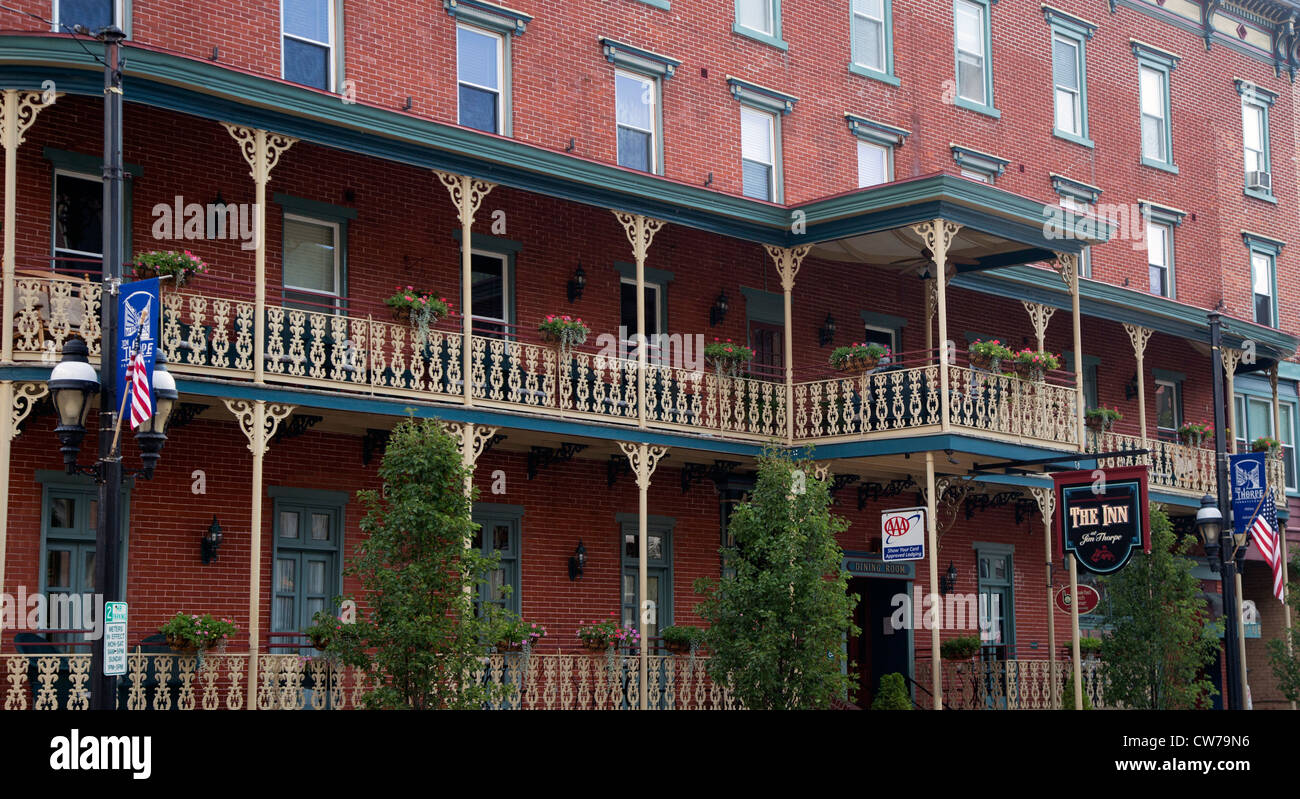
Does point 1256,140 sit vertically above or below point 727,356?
above

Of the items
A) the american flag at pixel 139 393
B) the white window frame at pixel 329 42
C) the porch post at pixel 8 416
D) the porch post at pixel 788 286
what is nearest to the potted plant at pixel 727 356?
the porch post at pixel 788 286

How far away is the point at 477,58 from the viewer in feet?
80.0

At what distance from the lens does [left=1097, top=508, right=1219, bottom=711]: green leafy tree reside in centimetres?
2502

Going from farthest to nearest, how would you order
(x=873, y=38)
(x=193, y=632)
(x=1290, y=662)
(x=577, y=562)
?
(x=873, y=38), (x=1290, y=662), (x=577, y=562), (x=193, y=632)

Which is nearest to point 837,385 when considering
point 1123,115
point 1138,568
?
point 1138,568

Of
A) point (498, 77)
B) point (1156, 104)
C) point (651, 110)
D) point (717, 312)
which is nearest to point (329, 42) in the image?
point (498, 77)

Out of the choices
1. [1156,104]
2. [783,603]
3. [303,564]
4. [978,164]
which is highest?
[1156,104]

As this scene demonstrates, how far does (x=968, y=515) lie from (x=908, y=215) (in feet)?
25.8

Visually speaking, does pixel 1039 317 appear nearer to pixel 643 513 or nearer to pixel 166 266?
pixel 643 513

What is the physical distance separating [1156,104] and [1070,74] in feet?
9.63

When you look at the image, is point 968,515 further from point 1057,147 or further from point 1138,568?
point 1057,147

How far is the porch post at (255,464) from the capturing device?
17359mm

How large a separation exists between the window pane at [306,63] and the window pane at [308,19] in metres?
0.13
